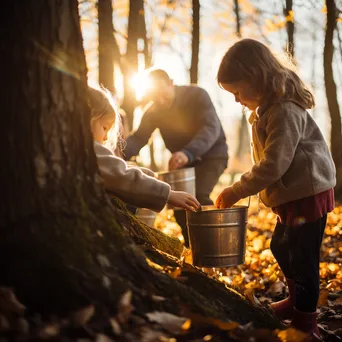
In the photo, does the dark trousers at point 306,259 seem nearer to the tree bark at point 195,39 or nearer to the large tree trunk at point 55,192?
the large tree trunk at point 55,192

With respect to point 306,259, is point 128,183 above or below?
above

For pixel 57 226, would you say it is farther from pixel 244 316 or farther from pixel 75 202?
pixel 244 316

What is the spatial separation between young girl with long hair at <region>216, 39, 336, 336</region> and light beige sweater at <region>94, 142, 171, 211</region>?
59cm

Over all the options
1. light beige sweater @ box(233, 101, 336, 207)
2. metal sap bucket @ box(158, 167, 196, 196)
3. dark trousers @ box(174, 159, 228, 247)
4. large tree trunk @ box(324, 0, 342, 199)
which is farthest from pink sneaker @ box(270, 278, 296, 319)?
large tree trunk @ box(324, 0, 342, 199)

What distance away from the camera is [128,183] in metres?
2.79

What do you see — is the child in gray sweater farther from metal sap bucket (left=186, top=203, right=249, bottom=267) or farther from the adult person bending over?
the adult person bending over

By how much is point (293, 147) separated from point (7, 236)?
5.99 feet

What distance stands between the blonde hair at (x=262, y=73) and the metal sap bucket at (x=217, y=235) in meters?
0.82

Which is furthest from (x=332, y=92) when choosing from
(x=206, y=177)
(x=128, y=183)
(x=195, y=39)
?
(x=128, y=183)

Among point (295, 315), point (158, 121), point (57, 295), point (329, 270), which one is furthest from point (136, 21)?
point (57, 295)

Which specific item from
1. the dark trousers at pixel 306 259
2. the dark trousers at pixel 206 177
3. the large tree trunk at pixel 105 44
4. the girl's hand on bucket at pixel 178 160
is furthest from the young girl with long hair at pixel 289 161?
the large tree trunk at pixel 105 44

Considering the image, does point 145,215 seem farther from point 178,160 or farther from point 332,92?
point 332,92

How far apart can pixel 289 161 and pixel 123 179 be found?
3.45ft

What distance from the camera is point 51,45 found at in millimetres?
1989
